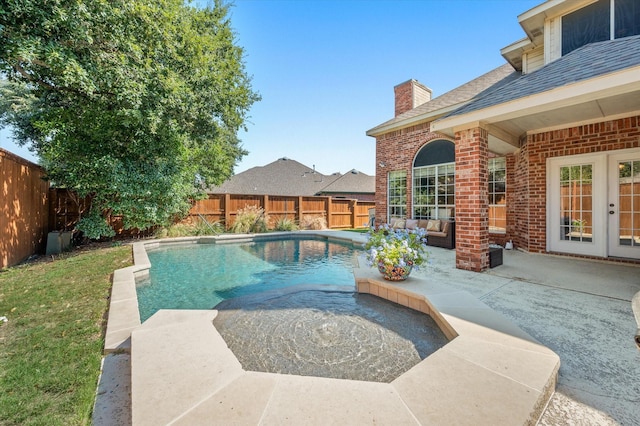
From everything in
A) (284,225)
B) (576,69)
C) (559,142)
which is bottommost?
(284,225)

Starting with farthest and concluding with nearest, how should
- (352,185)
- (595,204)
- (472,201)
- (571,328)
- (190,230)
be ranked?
(352,185)
(190,230)
(595,204)
(472,201)
(571,328)

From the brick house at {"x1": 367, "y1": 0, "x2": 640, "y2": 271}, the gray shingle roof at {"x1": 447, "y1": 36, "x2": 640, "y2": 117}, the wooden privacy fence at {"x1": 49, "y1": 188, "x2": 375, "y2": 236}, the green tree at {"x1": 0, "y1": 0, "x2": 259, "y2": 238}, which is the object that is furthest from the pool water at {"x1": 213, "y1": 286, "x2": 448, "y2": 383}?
the wooden privacy fence at {"x1": 49, "y1": 188, "x2": 375, "y2": 236}

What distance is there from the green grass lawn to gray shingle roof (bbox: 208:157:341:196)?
56.1 ft

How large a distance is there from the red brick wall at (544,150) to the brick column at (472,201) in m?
2.52

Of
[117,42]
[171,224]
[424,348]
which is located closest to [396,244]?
[424,348]

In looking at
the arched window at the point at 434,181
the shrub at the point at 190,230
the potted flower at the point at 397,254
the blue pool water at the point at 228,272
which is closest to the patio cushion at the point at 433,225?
the arched window at the point at 434,181

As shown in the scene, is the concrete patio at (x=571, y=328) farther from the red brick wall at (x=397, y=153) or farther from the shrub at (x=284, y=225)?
the shrub at (x=284, y=225)

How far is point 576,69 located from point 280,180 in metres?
21.1

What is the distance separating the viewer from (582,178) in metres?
5.72

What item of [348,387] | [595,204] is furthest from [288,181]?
[348,387]

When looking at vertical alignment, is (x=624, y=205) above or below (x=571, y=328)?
above

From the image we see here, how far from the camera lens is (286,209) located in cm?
1414

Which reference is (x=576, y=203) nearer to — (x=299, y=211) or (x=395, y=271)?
(x=395, y=271)

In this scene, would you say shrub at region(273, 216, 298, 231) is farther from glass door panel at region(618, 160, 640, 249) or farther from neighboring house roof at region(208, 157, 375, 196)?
glass door panel at region(618, 160, 640, 249)
